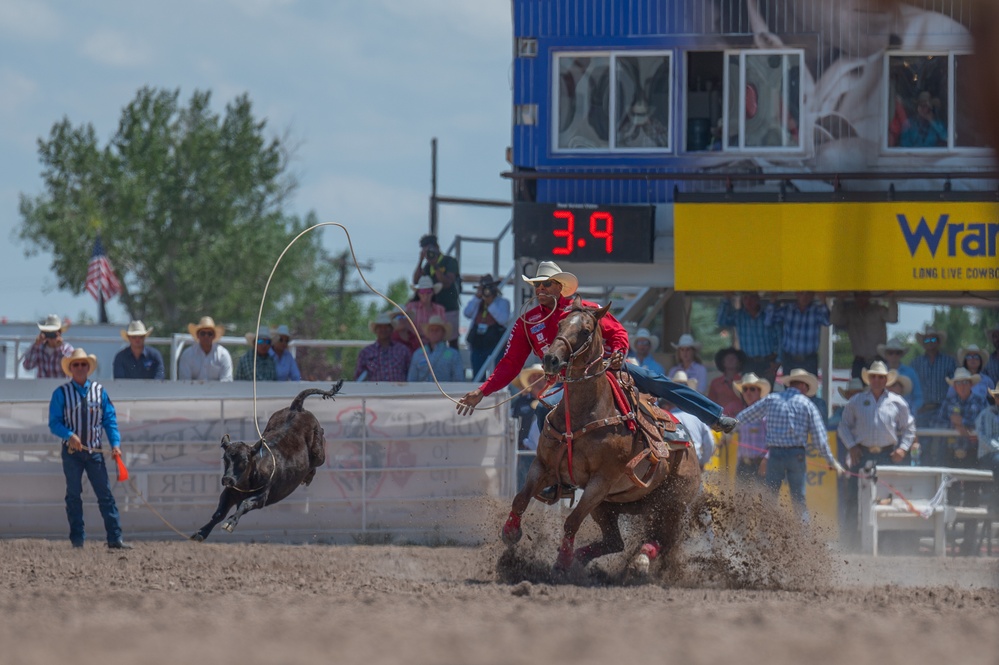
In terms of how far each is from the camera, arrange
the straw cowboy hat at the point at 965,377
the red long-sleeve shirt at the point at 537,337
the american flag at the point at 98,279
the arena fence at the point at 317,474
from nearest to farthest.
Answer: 1. the red long-sleeve shirt at the point at 537,337
2. the arena fence at the point at 317,474
3. the straw cowboy hat at the point at 965,377
4. the american flag at the point at 98,279

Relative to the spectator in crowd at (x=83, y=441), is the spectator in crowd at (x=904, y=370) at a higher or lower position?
higher

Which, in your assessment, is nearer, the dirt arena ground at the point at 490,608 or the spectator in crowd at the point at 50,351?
the dirt arena ground at the point at 490,608

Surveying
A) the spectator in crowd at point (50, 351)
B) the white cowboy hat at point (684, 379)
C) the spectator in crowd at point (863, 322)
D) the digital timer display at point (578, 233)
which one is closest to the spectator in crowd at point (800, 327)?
the spectator in crowd at point (863, 322)

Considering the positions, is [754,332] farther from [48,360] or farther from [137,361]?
[48,360]

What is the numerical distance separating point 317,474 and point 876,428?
5.28 metres

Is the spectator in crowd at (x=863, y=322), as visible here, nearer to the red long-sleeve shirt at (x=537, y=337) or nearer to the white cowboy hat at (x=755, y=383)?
the white cowboy hat at (x=755, y=383)

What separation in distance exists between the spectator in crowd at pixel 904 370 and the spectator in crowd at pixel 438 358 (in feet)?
14.4

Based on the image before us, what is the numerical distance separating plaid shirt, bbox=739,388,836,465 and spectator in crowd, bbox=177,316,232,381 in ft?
17.6

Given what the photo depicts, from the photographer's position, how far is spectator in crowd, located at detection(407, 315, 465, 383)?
13.7 metres

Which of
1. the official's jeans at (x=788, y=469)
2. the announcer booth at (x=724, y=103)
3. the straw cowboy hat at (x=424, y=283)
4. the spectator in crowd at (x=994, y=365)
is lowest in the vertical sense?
the official's jeans at (x=788, y=469)

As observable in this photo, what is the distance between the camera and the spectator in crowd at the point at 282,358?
14.0m

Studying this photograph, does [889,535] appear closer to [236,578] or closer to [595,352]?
[595,352]

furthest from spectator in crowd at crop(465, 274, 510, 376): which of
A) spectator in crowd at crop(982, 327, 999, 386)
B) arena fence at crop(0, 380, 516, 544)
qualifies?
spectator in crowd at crop(982, 327, 999, 386)

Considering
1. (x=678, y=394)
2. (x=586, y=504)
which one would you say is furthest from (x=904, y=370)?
(x=586, y=504)
